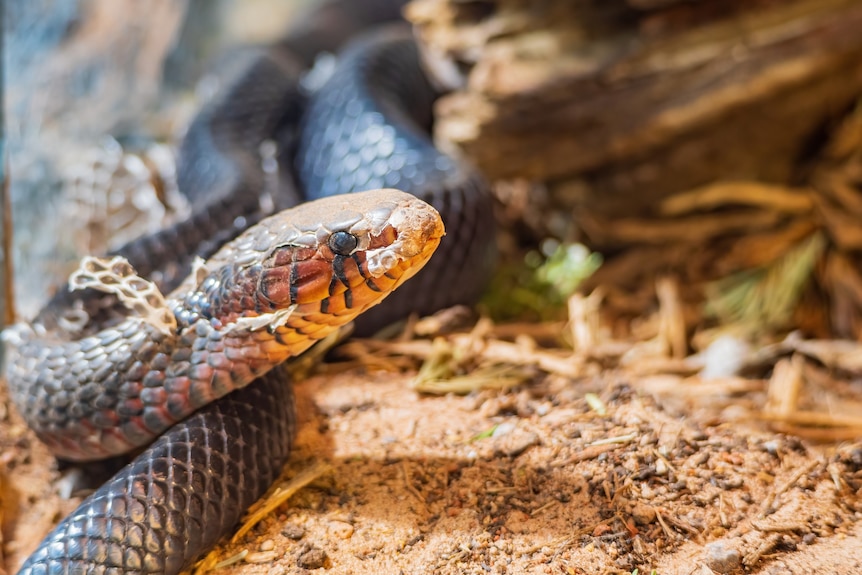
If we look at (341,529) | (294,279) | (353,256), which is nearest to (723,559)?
(341,529)

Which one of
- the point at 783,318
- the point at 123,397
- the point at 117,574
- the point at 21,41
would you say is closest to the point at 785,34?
the point at 783,318

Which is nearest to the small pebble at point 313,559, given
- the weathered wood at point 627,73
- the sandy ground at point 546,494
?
the sandy ground at point 546,494

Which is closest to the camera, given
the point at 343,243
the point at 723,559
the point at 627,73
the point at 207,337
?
the point at 723,559

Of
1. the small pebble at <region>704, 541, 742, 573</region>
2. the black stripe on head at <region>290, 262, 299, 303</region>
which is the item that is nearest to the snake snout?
the black stripe on head at <region>290, 262, 299, 303</region>

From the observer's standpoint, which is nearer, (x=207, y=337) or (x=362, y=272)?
(x=362, y=272)

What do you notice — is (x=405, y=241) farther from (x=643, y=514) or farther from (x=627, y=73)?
(x=627, y=73)

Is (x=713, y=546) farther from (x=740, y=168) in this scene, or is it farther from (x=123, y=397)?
(x=740, y=168)

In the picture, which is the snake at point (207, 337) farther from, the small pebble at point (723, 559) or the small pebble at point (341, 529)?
the small pebble at point (723, 559)

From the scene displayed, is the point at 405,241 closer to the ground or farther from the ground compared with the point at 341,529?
farther from the ground

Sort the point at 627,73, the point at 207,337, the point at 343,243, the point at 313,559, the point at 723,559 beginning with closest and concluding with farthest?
1. the point at 723,559
2. the point at 313,559
3. the point at 343,243
4. the point at 207,337
5. the point at 627,73
